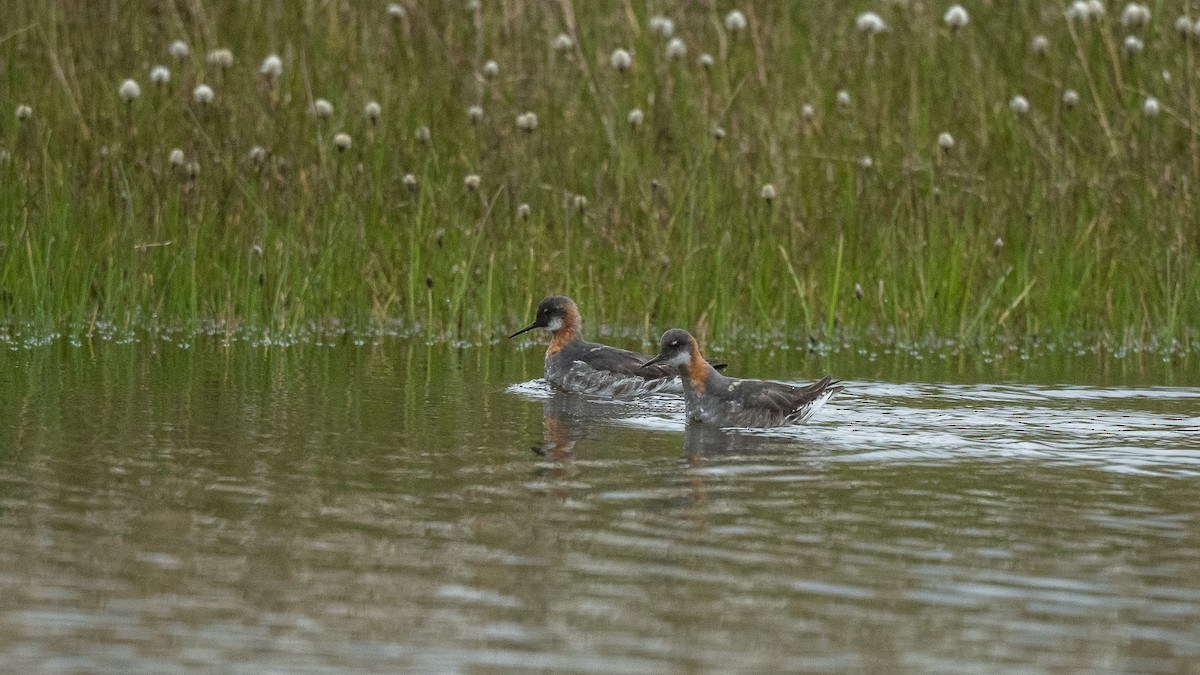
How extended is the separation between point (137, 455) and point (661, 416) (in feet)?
10.2

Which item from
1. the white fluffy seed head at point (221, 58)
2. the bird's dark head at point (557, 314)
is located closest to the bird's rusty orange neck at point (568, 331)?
the bird's dark head at point (557, 314)

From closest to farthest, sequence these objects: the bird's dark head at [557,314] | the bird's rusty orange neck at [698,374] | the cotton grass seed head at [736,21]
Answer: the bird's rusty orange neck at [698,374] < the bird's dark head at [557,314] < the cotton grass seed head at [736,21]

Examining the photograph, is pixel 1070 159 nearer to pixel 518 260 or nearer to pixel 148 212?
pixel 518 260

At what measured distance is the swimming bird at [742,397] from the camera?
8766 millimetres

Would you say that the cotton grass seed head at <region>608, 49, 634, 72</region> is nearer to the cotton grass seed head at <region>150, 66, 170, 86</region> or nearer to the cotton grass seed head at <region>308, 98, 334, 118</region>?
the cotton grass seed head at <region>308, 98, 334, 118</region>

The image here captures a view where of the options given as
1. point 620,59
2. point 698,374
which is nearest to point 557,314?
point 698,374

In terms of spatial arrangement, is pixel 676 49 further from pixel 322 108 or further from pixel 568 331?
pixel 568 331

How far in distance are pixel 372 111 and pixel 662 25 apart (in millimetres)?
2664

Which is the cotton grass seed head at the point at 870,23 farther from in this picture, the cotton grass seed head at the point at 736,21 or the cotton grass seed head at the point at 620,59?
the cotton grass seed head at the point at 620,59

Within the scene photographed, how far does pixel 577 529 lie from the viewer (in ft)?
19.0

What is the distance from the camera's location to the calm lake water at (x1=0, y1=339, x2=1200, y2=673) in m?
4.42

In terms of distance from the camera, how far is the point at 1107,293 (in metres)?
12.3

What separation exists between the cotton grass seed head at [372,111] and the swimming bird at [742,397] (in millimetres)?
4827

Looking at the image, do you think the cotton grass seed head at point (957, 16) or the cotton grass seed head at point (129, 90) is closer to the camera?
the cotton grass seed head at point (129, 90)
